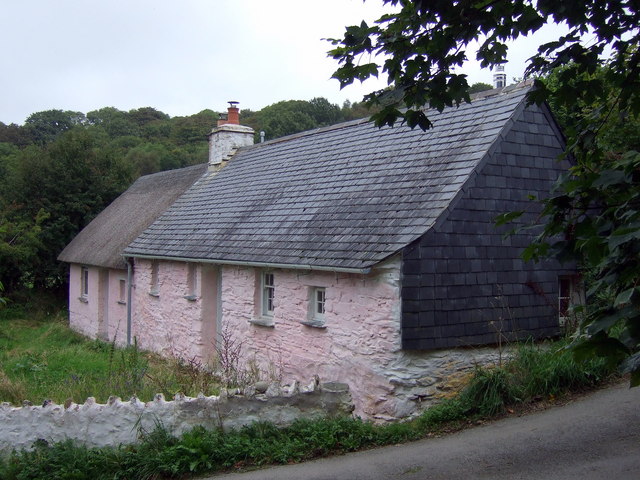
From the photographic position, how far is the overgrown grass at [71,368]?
9.41 meters

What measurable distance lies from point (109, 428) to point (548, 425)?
580cm

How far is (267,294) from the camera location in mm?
13062

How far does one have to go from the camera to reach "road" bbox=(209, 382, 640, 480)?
683 centimetres

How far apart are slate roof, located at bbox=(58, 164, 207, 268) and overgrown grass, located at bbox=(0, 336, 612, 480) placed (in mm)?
12760

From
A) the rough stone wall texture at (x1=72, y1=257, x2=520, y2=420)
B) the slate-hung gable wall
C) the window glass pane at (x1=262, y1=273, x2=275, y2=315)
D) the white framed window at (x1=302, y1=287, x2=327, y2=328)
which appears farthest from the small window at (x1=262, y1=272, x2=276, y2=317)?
the slate-hung gable wall

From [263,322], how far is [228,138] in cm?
1019

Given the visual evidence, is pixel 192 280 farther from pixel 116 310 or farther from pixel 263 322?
pixel 116 310

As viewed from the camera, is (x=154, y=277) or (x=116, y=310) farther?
(x=116, y=310)

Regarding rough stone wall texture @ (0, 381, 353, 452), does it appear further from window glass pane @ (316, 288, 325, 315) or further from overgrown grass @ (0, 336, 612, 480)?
window glass pane @ (316, 288, 325, 315)

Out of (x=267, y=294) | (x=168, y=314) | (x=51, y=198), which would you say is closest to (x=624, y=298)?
(x=267, y=294)

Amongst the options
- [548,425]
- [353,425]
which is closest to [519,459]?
[548,425]

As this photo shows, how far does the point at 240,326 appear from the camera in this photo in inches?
527

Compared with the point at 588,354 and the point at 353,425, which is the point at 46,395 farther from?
the point at 588,354

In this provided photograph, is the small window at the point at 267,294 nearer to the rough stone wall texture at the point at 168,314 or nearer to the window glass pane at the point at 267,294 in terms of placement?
the window glass pane at the point at 267,294
